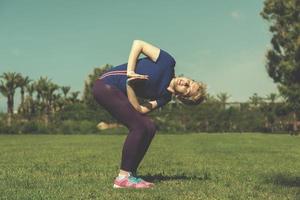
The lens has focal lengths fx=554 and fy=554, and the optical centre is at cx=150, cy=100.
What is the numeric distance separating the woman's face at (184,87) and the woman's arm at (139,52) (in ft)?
1.32

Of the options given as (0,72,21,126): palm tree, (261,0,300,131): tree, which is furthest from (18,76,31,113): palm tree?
(261,0,300,131): tree

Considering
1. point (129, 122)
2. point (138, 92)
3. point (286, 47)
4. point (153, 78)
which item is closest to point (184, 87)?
point (153, 78)

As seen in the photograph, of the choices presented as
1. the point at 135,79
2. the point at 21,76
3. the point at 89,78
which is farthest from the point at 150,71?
the point at 21,76

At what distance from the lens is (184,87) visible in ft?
22.3

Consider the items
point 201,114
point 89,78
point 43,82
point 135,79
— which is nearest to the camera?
point 135,79

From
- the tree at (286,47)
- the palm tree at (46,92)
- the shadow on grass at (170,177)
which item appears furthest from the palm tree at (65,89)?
the shadow on grass at (170,177)

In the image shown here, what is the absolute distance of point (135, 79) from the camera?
21.8 feet

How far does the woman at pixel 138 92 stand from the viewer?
6.76 metres

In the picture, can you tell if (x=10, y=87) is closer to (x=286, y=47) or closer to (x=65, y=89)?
(x=65, y=89)

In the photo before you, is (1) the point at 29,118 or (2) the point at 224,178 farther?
(1) the point at 29,118

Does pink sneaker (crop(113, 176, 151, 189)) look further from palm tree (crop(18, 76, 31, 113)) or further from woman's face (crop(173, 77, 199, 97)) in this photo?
palm tree (crop(18, 76, 31, 113))

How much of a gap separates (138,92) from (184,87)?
1.87 ft

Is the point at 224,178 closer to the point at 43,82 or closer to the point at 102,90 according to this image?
the point at 102,90

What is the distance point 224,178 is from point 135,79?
8.38ft
